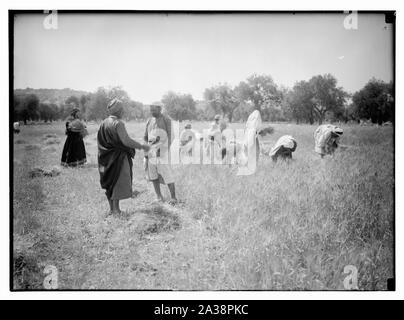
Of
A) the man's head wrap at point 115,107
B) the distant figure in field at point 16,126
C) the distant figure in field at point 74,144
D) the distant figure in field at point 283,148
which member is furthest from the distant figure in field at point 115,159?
the distant figure in field at point 283,148

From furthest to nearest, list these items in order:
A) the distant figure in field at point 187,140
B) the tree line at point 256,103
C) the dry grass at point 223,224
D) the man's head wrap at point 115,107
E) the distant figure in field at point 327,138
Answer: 1. the distant figure in field at point 327,138
2. the distant figure in field at point 187,140
3. the tree line at point 256,103
4. the man's head wrap at point 115,107
5. the dry grass at point 223,224

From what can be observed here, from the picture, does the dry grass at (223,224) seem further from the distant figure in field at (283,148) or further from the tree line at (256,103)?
the tree line at (256,103)

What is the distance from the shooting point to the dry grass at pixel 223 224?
10.8 ft

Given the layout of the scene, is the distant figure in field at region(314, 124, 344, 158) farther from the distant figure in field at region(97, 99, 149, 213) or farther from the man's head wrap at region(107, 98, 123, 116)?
the man's head wrap at region(107, 98, 123, 116)

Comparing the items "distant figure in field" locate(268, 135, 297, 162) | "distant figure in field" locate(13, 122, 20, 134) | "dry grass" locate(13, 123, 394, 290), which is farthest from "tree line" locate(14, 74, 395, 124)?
"distant figure in field" locate(268, 135, 297, 162)

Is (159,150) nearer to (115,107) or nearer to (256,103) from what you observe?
(115,107)

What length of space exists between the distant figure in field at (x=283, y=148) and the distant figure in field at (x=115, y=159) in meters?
1.73

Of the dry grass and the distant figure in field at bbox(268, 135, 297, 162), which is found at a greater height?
the distant figure in field at bbox(268, 135, 297, 162)

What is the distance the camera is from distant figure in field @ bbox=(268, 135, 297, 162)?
3.92 meters

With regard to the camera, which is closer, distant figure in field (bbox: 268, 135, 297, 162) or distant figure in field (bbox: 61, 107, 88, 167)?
distant figure in field (bbox: 61, 107, 88, 167)

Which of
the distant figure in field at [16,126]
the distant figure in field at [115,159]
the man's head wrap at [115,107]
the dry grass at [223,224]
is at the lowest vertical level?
the dry grass at [223,224]

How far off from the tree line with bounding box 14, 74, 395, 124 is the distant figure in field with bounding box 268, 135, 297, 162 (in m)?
0.29

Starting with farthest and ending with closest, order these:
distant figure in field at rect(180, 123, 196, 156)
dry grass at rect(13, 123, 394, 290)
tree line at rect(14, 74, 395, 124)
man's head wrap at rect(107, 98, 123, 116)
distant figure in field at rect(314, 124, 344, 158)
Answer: distant figure in field at rect(314, 124, 344, 158), distant figure in field at rect(180, 123, 196, 156), tree line at rect(14, 74, 395, 124), man's head wrap at rect(107, 98, 123, 116), dry grass at rect(13, 123, 394, 290)

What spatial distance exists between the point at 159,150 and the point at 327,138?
2274mm
